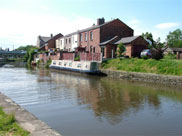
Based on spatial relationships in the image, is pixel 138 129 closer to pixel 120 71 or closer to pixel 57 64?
pixel 120 71

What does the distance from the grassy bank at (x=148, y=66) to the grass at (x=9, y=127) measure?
1531cm

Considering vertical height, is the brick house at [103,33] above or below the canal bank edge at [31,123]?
above

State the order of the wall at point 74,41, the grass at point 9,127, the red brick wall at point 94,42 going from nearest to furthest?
1. the grass at point 9,127
2. the red brick wall at point 94,42
3. the wall at point 74,41

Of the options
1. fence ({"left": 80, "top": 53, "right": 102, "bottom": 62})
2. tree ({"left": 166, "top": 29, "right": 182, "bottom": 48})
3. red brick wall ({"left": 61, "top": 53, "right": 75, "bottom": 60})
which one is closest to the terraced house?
fence ({"left": 80, "top": 53, "right": 102, "bottom": 62})

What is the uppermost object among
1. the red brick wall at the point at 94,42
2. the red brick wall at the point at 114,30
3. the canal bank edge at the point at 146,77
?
the red brick wall at the point at 114,30

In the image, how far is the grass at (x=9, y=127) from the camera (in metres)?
4.99

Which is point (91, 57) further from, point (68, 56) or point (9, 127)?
point (9, 127)

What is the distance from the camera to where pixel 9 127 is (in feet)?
17.8

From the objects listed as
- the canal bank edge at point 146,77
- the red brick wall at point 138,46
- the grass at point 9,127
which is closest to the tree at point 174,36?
the red brick wall at point 138,46

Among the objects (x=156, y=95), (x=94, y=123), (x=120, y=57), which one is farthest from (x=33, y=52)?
(x=94, y=123)

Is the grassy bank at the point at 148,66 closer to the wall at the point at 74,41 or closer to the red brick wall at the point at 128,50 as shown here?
the red brick wall at the point at 128,50

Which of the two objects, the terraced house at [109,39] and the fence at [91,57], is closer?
the fence at [91,57]

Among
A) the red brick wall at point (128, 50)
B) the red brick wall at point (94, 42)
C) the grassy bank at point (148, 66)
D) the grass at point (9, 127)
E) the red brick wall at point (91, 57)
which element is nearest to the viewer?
the grass at point (9, 127)

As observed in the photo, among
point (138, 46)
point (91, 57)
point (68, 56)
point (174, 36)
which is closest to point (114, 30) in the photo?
point (138, 46)
